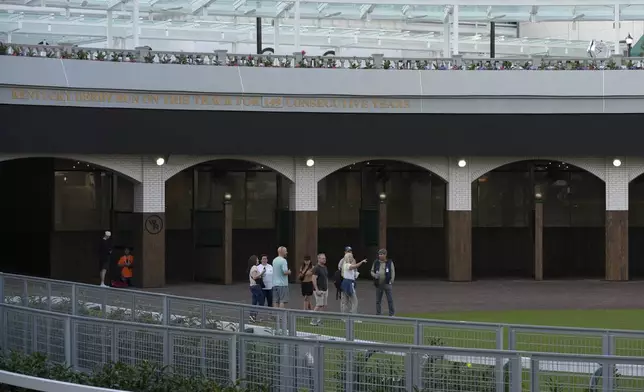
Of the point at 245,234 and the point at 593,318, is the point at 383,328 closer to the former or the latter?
the point at 593,318

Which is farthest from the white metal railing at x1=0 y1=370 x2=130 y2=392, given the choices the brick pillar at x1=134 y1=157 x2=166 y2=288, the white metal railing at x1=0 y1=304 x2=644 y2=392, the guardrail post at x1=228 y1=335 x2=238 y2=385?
the brick pillar at x1=134 y1=157 x2=166 y2=288

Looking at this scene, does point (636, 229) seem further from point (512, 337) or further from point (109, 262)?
point (512, 337)

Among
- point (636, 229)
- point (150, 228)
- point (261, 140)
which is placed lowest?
point (636, 229)

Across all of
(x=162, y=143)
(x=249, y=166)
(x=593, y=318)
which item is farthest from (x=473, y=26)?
(x=593, y=318)

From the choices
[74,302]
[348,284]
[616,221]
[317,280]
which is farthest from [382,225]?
[74,302]

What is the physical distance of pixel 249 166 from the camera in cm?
4481

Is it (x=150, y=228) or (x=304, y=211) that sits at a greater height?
(x=304, y=211)

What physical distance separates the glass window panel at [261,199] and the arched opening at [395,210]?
1.84 m

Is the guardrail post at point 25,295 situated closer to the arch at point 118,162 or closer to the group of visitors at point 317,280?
the group of visitors at point 317,280

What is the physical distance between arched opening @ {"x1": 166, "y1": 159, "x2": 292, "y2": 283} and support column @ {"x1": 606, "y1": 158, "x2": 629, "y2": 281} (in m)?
10.8

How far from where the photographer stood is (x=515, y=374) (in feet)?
40.9

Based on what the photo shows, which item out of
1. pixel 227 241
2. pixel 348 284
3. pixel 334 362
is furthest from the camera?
pixel 227 241

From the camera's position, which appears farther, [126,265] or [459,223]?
[459,223]

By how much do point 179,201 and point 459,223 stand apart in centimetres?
1027
